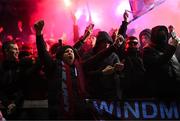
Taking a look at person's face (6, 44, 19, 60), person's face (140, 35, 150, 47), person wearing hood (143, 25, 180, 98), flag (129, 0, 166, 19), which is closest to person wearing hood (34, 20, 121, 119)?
person's face (6, 44, 19, 60)

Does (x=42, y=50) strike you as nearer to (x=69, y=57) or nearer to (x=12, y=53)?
(x=69, y=57)

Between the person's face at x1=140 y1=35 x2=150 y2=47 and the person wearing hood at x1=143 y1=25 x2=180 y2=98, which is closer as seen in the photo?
the person wearing hood at x1=143 y1=25 x2=180 y2=98

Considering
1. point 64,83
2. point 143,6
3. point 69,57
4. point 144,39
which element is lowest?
point 64,83

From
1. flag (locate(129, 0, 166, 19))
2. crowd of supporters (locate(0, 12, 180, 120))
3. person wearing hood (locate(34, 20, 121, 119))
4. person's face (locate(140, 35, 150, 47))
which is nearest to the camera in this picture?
person wearing hood (locate(34, 20, 121, 119))

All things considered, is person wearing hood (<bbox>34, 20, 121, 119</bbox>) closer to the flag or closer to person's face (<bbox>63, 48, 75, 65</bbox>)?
person's face (<bbox>63, 48, 75, 65</bbox>)

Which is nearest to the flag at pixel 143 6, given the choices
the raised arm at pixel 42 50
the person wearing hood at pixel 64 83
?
the person wearing hood at pixel 64 83

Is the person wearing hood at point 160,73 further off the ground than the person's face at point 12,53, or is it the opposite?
the person's face at point 12,53

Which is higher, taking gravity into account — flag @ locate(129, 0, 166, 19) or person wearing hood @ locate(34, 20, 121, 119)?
flag @ locate(129, 0, 166, 19)

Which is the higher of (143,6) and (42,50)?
(143,6)

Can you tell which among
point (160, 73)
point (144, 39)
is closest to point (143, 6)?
point (144, 39)

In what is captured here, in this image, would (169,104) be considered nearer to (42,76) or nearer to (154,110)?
(154,110)

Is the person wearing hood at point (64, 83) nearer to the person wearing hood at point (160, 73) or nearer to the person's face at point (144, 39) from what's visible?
the person wearing hood at point (160, 73)

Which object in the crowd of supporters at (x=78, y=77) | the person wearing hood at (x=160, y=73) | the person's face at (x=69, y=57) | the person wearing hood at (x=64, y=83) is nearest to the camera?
the person wearing hood at (x=64, y=83)

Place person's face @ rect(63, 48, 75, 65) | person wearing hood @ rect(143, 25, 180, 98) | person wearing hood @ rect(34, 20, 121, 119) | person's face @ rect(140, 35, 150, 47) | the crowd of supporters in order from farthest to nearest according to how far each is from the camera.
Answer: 1. person's face @ rect(140, 35, 150, 47)
2. person wearing hood @ rect(143, 25, 180, 98)
3. person's face @ rect(63, 48, 75, 65)
4. the crowd of supporters
5. person wearing hood @ rect(34, 20, 121, 119)
